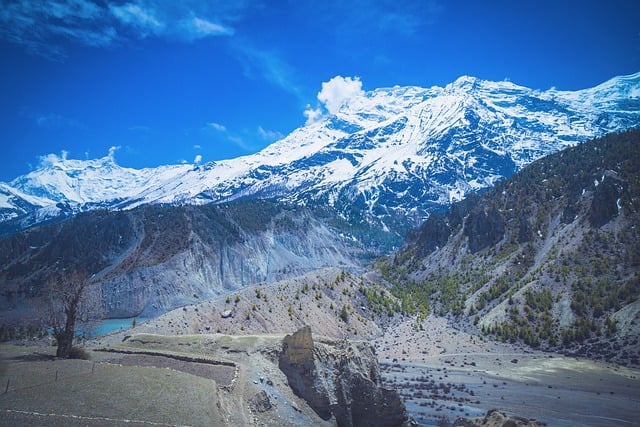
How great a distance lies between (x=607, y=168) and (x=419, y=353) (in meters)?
102

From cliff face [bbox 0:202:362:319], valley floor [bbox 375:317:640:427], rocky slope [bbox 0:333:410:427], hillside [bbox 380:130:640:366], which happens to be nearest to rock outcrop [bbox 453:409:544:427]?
rocky slope [bbox 0:333:410:427]

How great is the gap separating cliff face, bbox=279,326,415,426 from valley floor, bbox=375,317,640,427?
16.3 metres

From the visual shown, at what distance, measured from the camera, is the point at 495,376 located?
8481 centimetres

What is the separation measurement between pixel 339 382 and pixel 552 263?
10501 centimetres

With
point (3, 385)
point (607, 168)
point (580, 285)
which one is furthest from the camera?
point (607, 168)

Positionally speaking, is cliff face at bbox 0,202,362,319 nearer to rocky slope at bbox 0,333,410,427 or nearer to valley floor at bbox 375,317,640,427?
valley floor at bbox 375,317,640,427

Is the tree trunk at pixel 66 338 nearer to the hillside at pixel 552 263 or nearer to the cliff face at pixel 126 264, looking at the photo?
the hillside at pixel 552 263

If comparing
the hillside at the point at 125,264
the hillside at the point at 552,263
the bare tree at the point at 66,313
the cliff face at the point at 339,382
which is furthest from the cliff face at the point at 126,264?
the cliff face at the point at 339,382

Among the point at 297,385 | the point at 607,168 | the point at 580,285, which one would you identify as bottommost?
the point at 297,385

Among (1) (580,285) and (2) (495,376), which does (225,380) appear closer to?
(2) (495,376)

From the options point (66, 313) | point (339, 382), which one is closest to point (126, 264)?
point (66, 313)

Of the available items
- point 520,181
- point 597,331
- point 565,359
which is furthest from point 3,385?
point 520,181

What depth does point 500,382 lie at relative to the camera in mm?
80625

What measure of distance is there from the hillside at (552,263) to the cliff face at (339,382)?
216 feet
